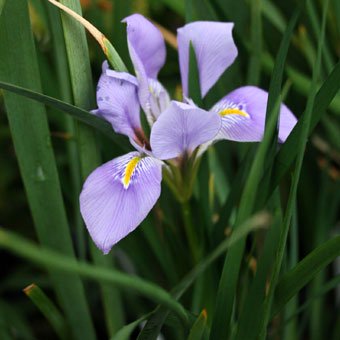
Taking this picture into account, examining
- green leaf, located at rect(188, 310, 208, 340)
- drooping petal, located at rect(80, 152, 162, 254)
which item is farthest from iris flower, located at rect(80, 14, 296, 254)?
green leaf, located at rect(188, 310, 208, 340)

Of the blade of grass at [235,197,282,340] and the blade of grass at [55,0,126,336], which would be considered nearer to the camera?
the blade of grass at [235,197,282,340]

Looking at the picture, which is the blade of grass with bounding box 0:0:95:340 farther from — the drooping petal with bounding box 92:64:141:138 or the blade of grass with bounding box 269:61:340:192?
the blade of grass with bounding box 269:61:340:192

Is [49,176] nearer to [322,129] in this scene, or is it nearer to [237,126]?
[237,126]

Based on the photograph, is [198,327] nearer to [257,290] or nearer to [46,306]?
[257,290]

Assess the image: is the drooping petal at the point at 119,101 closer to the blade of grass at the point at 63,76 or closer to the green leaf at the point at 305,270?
the blade of grass at the point at 63,76

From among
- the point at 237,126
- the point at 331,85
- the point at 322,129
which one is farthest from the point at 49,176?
the point at 322,129

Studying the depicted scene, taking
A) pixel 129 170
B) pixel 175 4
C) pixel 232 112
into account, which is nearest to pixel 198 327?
pixel 129 170

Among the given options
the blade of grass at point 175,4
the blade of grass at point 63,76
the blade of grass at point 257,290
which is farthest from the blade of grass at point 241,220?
the blade of grass at point 175,4
